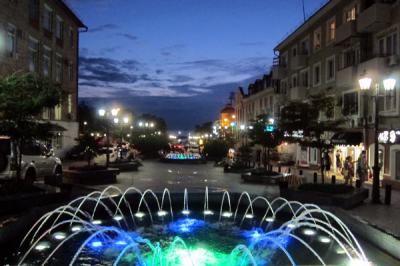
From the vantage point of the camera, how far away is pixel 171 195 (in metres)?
18.2

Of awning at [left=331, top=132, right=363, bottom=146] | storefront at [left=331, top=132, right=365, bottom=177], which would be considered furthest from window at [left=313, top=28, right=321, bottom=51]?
awning at [left=331, top=132, right=363, bottom=146]

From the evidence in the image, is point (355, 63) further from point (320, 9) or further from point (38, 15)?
point (38, 15)

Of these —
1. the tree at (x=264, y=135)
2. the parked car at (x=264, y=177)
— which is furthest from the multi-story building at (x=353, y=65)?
the parked car at (x=264, y=177)

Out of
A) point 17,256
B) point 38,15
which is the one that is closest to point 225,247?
point 17,256

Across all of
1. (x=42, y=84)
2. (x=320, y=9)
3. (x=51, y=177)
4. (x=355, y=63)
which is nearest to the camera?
(x=42, y=84)

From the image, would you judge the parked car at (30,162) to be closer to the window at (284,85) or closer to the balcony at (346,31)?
the balcony at (346,31)

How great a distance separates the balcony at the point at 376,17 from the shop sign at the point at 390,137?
618cm

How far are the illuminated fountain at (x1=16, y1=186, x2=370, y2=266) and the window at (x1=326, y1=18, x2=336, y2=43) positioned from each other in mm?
22250

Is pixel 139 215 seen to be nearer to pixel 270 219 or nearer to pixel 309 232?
pixel 270 219

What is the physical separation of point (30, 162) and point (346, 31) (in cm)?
2123

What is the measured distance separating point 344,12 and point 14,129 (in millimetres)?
25488

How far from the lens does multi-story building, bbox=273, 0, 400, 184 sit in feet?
88.0

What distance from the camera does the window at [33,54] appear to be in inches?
1484

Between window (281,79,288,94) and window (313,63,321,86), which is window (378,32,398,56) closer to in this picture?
window (313,63,321,86)
